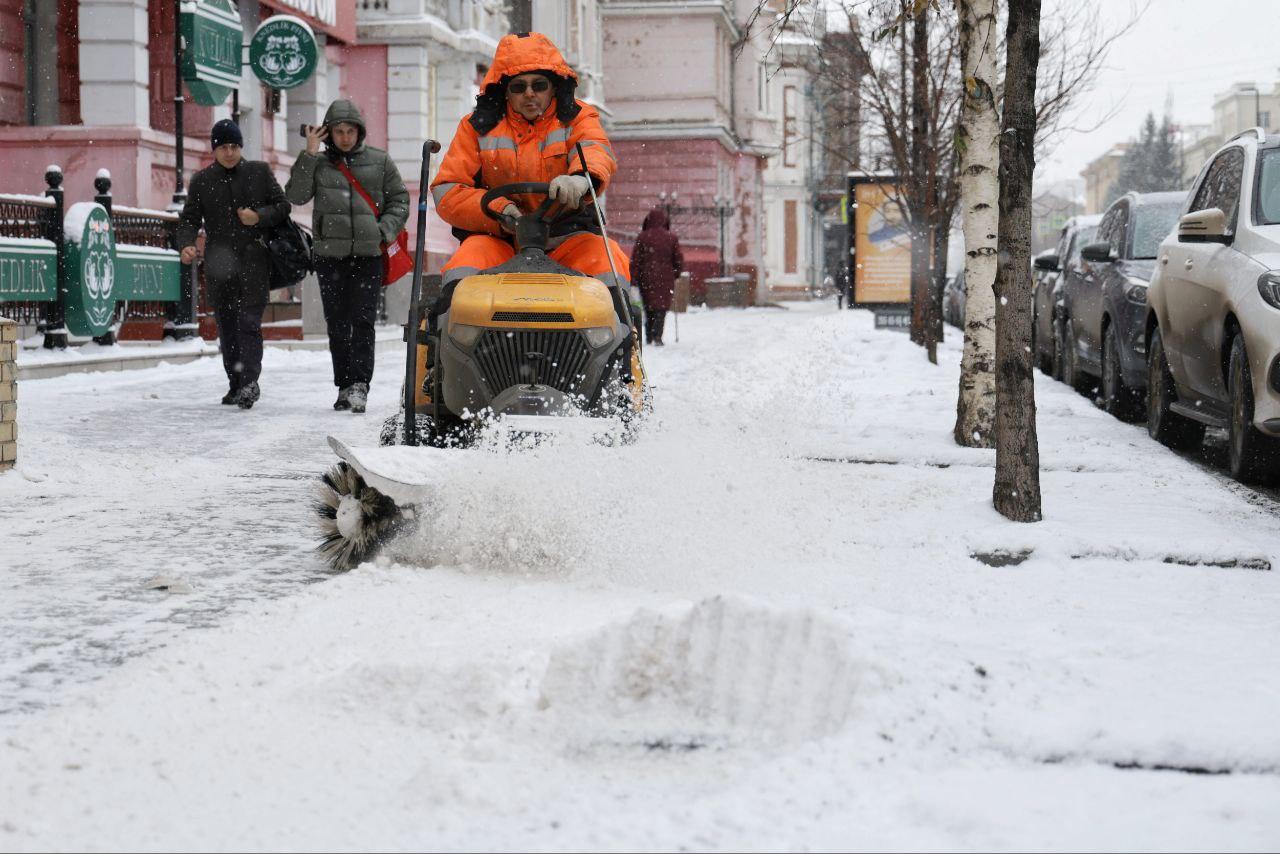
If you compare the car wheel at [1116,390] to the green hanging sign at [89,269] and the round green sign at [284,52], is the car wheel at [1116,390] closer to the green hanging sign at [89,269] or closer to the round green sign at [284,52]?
the green hanging sign at [89,269]

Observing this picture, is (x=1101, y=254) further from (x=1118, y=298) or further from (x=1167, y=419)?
(x=1167, y=419)

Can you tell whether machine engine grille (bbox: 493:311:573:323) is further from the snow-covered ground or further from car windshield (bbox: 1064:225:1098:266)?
car windshield (bbox: 1064:225:1098:266)

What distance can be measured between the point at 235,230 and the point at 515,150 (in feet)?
16.3

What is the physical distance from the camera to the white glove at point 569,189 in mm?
6340

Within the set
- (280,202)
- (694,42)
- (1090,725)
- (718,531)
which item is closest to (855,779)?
(1090,725)

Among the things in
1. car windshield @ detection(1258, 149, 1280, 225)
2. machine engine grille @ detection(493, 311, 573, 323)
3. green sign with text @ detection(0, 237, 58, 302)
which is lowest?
machine engine grille @ detection(493, 311, 573, 323)

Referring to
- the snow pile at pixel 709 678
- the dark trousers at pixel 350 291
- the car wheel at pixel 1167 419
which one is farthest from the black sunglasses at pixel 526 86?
the car wheel at pixel 1167 419

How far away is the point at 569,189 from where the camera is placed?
20.8 ft

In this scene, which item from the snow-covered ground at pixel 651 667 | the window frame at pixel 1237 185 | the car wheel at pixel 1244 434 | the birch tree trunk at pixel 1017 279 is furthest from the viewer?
the window frame at pixel 1237 185

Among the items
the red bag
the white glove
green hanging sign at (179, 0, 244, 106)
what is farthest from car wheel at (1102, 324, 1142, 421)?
green hanging sign at (179, 0, 244, 106)

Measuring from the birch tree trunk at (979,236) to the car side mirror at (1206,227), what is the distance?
1052mm

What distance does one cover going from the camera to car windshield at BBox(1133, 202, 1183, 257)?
1202cm

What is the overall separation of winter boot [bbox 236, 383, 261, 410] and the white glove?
5.49m

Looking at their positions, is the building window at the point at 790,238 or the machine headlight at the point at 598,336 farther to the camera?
the building window at the point at 790,238
